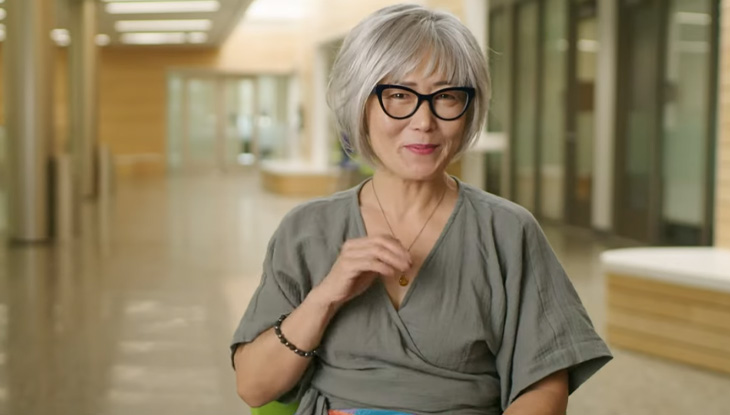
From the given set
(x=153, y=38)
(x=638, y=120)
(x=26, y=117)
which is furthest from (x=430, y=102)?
(x=153, y=38)

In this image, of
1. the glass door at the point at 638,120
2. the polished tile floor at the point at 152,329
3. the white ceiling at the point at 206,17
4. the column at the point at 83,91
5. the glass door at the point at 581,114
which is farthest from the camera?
the white ceiling at the point at 206,17

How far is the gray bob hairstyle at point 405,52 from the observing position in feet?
5.61

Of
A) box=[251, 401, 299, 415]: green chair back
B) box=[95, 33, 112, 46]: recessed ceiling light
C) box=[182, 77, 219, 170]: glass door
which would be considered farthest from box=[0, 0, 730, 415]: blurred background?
box=[182, 77, 219, 170]: glass door

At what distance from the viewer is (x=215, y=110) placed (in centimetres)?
3025

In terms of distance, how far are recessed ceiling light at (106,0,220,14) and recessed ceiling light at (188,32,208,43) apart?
5.21m

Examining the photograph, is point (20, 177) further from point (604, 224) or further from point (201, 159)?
point (201, 159)

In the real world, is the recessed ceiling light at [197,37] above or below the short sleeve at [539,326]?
above

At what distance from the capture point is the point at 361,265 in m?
1.63

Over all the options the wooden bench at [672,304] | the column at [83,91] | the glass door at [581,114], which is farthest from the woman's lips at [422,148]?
the column at [83,91]

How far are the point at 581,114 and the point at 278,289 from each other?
11.1m

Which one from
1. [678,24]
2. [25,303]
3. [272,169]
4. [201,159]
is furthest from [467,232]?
[201,159]

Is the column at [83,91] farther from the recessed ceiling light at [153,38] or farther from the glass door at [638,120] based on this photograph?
the glass door at [638,120]

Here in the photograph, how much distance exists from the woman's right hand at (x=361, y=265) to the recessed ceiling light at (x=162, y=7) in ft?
59.2

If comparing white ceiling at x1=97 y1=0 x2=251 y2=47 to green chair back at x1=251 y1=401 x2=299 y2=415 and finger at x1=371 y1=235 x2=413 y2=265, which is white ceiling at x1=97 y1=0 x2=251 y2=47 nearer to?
green chair back at x1=251 y1=401 x2=299 y2=415
